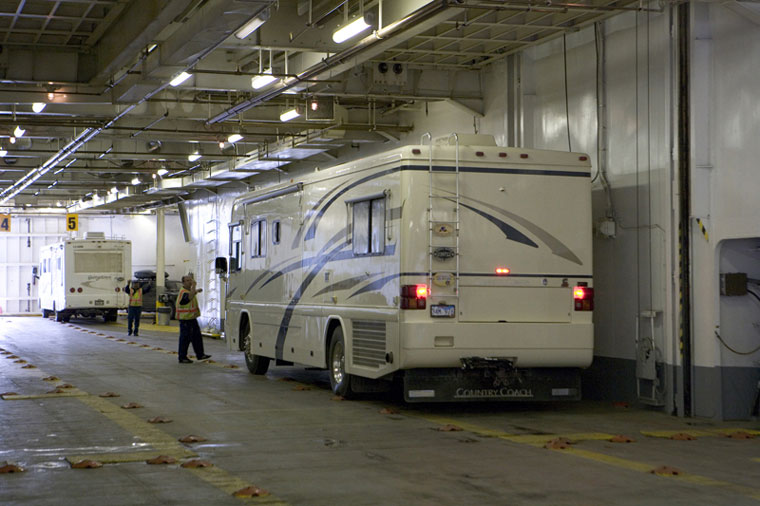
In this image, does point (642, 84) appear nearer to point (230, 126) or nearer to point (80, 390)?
point (80, 390)

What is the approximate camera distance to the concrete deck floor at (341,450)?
820 cm

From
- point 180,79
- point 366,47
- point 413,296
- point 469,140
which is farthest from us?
point 180,79

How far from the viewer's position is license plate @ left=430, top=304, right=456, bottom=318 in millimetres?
12766

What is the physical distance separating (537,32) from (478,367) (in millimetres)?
5753

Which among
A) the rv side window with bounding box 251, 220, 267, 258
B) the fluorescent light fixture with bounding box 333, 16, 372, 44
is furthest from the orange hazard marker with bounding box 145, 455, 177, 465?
the rv side window with bounding box 251, 220, 267, 258

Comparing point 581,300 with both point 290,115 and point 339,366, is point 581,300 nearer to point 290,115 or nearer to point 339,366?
point 339,366

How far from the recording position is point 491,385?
A: 43.1 feet

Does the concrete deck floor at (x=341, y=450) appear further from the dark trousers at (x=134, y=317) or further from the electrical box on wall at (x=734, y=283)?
the dark trousers at (x=134, y=317)

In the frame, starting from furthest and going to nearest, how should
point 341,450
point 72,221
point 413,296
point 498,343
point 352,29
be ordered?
point 72,221
point 352,29
point 498,343
point 413,296
point 341,450

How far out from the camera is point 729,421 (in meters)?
12.7

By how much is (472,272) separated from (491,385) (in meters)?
1.45

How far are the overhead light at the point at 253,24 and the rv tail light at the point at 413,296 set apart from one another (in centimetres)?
357


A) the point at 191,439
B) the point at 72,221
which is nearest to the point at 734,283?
the point at 191,439

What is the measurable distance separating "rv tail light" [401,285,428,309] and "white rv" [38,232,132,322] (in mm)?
27614
